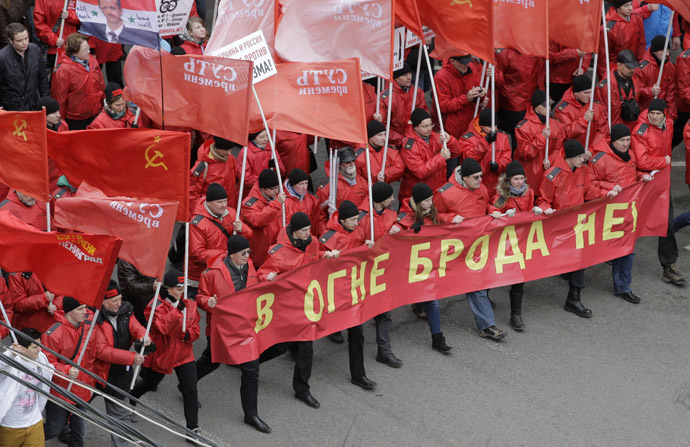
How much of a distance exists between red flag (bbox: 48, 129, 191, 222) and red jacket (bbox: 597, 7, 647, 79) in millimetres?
7199

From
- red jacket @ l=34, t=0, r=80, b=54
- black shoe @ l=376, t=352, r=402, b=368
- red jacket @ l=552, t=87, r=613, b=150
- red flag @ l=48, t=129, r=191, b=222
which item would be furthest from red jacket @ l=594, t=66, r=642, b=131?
red jacket @ l=34, t=0, r=80, b=54

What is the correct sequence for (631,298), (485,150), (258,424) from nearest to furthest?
(258,424)
(631,298)
(485,150)

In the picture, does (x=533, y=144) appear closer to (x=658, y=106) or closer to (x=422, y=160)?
(x=422, y=160)

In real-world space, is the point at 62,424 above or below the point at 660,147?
below

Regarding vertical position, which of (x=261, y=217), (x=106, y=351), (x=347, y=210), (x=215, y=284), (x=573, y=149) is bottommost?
(x=106, y=351)

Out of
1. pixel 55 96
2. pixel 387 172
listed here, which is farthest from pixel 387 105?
pixel 55 96

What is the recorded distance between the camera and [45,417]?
9.29m

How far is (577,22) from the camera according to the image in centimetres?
1239

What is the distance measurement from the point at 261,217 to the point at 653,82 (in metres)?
6.18

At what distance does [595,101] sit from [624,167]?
1668 millimetres

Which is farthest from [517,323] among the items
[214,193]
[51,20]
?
[51,20]

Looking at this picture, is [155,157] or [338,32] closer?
[155,157]

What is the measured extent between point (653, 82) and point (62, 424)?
8970 millimetres

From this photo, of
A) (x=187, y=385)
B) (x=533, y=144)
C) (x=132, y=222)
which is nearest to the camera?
(x=132, y=222)
